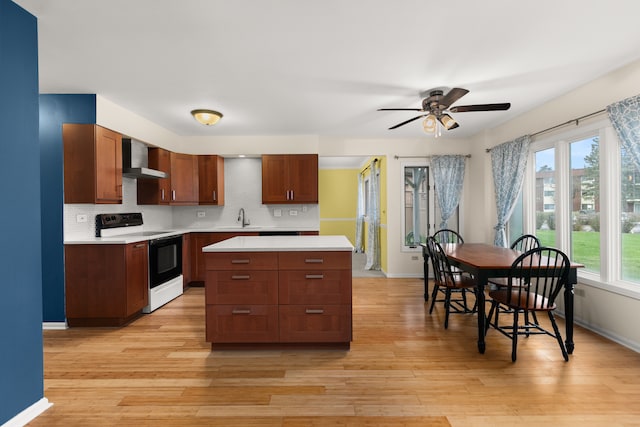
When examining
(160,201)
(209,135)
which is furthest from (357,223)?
(160,201)

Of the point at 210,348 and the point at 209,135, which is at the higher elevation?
the point at 209,135

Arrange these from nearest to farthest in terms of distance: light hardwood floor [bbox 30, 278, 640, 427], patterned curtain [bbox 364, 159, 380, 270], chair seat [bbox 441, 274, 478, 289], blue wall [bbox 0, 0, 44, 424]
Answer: blue wall [bbox 0, 0, 44, 424] < light hardwood floor [bbox 30, 278, 640, 427] < chair seat [bbox 441, 274, 478, 289] < patterned curtain [bbox 364, 159, 380, 270]

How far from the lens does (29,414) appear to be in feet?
6.04

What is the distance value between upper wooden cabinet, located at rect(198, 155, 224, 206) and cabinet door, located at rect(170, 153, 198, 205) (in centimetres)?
8

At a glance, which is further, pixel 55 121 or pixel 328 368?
pixel 55 121

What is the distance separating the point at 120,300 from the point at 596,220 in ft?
16.2

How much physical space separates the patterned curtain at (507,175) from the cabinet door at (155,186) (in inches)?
189

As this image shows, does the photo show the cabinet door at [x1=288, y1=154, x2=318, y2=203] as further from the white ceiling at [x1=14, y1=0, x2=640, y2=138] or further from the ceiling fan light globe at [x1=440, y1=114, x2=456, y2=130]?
the ceiling fan light globe at [x1=440, y1=114, x2=456, y2=130]

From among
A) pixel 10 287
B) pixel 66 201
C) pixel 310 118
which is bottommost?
pixel 10 287

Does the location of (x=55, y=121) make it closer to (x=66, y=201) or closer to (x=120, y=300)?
(x=66, y=201)

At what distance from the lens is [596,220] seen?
3.18 m

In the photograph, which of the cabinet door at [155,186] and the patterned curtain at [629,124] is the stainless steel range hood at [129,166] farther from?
the patterned curtain at [629,124]

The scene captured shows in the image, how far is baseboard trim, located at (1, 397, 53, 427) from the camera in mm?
1759

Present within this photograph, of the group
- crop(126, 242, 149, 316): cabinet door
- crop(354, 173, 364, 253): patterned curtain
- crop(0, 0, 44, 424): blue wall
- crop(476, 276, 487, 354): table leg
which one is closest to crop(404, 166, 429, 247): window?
crop(354, 173, 364, 253): patterned curtain
